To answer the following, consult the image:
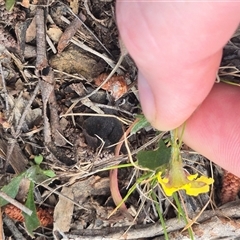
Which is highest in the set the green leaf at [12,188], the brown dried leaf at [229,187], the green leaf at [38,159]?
the green leaf at [38,159]

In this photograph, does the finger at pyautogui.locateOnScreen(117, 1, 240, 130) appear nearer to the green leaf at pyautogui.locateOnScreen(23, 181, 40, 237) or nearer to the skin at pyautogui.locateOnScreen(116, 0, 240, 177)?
the skin at pyautogui.locateOnScreen(116, 0, 240, 177)

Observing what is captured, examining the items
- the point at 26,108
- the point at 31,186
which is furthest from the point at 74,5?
the point at 31,186

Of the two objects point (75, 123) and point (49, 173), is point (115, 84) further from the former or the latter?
point (49, 173)

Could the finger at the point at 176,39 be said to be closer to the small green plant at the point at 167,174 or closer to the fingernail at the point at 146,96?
the fingernail at the point at 146,96

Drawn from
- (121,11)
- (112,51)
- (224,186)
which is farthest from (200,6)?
(224,186)

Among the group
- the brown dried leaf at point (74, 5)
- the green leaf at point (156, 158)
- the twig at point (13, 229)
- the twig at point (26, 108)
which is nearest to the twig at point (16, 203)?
the twig at point (13, 229)

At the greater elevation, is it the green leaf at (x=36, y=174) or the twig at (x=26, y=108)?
the twig at (x=26, y=108)

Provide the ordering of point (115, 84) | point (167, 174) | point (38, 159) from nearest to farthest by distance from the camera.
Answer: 1. point (167, 174)
2. point (115, 84)
3. point (38, 159)
